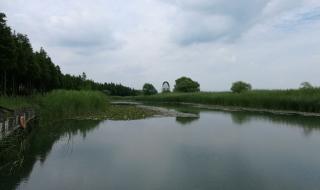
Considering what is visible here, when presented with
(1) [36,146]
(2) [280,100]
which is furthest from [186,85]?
(1) [36,146]

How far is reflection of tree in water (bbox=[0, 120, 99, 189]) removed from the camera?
25.9ft

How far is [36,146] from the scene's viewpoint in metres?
11.8

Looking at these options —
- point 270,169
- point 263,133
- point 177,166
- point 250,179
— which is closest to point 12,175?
point 177,166

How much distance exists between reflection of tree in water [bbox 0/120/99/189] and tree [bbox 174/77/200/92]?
216 feet

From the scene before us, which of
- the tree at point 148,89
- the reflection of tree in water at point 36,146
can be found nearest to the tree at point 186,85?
the tree at point 148,89

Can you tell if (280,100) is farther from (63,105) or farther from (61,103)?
(61,103)

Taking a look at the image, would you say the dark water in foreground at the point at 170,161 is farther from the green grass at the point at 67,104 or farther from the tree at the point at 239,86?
the tree at the point at 239,86

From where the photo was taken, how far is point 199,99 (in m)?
50.8

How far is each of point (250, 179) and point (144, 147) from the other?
4.89m

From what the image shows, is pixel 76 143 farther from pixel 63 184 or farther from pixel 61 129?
pixel 63 184

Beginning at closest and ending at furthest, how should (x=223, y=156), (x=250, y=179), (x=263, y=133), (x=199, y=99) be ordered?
(x=250, y=179) → (x=223, y=156) → (x=263, y=133) → (x=199, y=99)

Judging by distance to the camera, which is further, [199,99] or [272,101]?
[199,99]

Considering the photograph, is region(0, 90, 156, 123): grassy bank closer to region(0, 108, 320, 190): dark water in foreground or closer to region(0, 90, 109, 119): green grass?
region(0, 90, 109, 119): green grass

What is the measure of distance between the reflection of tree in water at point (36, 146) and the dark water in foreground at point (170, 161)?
29mm
